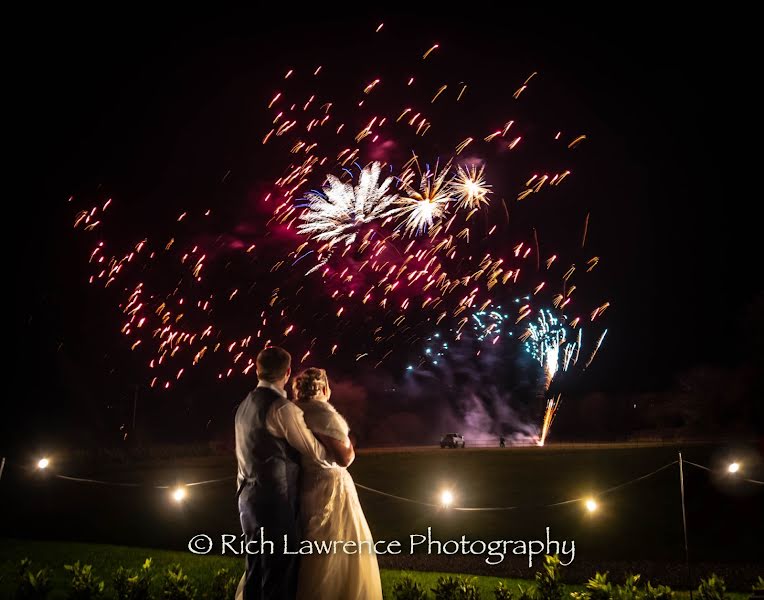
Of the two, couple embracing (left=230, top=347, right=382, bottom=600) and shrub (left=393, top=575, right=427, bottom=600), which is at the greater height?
couple embracing (left=230, top=347, right=382, bottom=600)

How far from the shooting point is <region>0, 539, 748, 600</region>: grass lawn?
887 centimetres

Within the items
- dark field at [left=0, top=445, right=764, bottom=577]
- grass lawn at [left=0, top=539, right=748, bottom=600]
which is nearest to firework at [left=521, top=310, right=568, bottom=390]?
dark field at [left=0, top=445, right=764, bottom=577]

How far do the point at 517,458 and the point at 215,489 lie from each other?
14.8 meters

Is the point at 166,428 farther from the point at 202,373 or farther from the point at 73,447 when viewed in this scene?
the point at 73,447

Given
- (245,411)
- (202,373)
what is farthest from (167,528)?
(202,373)

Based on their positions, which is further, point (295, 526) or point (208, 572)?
point (208, 572)

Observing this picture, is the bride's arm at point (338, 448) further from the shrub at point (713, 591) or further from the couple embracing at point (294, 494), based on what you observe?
the shrub at point (713, 591)

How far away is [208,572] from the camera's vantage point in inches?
392

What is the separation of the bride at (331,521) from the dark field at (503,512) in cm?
458

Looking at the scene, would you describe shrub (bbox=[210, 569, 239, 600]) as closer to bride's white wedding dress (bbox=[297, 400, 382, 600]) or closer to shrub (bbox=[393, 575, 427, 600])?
shrub (bbox=[393, 575, 427, 600])

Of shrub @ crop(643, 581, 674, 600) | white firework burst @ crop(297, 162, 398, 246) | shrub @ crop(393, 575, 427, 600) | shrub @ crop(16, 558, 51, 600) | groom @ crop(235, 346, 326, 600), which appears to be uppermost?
white firework burst @ crop(297, 162, 398, 246)

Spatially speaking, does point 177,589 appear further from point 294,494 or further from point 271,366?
point 271,366

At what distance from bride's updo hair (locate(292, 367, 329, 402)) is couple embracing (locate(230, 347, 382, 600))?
0.04 m

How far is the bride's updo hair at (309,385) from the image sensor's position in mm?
5926
